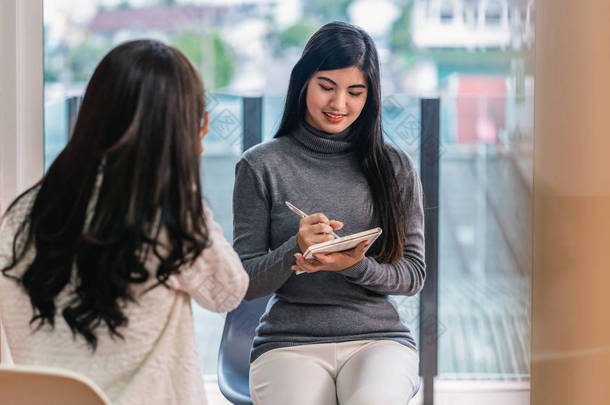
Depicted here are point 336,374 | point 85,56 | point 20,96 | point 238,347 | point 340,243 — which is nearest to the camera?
point 340,243

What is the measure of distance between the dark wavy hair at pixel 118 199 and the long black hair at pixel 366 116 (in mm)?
606

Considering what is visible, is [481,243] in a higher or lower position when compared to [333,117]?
lower

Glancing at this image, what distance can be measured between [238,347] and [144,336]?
0.75m

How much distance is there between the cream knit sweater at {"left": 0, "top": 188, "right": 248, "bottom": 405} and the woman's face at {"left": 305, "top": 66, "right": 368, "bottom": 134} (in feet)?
1.94

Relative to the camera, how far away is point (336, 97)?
6.04 feet

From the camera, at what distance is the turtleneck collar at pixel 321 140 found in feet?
6.27

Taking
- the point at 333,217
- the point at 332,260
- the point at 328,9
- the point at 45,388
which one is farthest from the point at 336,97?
the point at 45,388

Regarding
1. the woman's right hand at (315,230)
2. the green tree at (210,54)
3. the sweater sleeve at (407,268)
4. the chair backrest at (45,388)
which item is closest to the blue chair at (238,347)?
the sweater sleeve at (407,268)

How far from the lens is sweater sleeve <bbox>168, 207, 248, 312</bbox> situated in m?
1.34

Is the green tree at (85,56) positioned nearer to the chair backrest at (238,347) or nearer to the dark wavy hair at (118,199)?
the chair backrest at (238,347)

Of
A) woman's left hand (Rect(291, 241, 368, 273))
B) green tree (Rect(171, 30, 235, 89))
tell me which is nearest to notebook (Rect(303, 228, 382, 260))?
woman's left hand (Rect(291, 241, 368, 273))

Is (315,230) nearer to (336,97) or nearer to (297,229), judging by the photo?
(297,229)

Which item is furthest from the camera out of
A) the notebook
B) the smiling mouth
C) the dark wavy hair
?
the smiling mouth

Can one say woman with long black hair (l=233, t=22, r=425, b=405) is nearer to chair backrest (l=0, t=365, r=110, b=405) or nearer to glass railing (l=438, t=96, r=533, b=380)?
glass railing (l=438, t=96, r=533, b=380)
